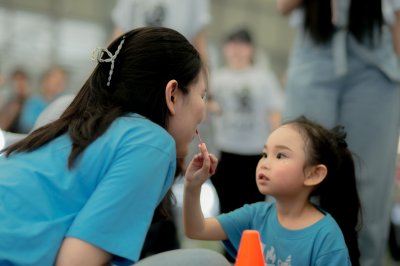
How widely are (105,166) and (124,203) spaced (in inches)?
3.4

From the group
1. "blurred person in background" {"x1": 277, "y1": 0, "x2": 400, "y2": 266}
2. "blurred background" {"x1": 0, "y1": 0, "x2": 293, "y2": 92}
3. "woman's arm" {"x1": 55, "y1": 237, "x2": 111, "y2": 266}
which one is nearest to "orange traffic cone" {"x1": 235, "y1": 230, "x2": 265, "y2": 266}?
"woman's arm" {"x1": 55, "y1": 237, "x2": 111, "y2": 266}

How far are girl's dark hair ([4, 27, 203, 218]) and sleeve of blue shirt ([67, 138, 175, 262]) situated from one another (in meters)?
0.12

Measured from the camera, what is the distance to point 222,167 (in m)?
3.83

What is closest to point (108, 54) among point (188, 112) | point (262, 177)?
point (188, 112)

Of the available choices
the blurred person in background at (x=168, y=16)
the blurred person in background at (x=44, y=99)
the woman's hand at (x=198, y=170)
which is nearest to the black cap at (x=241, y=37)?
the blurred person in background at (x=168, y=16)

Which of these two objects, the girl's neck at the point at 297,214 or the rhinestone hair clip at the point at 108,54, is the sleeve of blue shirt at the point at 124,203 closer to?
the rhinestone hair clip at the point at 108,54

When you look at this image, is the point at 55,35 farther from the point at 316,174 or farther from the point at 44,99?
the point at 316,174

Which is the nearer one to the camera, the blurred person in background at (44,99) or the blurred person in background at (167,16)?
the blurred person in background at (167,16)

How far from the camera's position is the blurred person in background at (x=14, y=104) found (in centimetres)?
523

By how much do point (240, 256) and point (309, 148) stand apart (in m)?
0.49

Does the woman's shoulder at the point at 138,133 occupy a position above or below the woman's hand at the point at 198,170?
above

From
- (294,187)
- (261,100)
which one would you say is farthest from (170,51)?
(261,100)

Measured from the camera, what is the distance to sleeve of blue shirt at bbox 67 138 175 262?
52.9 inches

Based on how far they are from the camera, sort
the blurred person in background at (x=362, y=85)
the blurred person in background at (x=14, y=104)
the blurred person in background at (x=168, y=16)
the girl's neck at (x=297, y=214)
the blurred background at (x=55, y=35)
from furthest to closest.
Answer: the blurred background at (x=55, y=35), the blurred person in background at (x=14, y=104), the blurred person in background at (x=168, y=16), the blurred person in background at (x=362, y=85), the girl's neck at (x=297, y=214)
